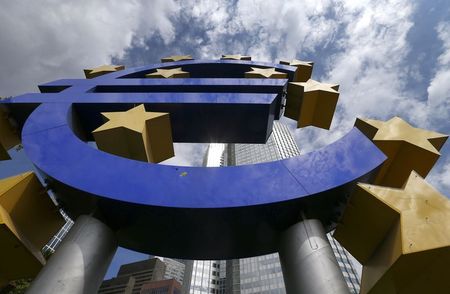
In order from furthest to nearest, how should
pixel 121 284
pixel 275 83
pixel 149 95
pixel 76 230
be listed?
pixel 121 284, pixel 275 83, pixel 149 95, pixel 76 230

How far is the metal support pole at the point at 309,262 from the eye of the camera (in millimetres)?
2432

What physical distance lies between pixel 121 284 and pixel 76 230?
146123 mm

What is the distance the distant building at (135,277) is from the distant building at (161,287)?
22.5 ft

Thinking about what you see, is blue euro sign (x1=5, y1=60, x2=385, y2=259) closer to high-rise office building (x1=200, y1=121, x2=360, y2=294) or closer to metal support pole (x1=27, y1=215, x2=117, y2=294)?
metal support pole (x1=27, y1=215, x2=117, y2=294)

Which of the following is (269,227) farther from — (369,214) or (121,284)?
(121,284)

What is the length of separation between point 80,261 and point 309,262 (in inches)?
83.2

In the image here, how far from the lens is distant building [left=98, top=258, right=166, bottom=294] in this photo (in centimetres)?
12419

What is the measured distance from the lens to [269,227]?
128 inches

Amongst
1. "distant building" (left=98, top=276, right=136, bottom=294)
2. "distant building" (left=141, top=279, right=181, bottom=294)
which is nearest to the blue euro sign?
"distant building" (left=141, top=279, right=181, bottom=294)

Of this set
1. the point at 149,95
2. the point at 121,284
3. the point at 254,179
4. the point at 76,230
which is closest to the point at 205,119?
the point at 149,95

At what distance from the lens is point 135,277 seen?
13625 cm

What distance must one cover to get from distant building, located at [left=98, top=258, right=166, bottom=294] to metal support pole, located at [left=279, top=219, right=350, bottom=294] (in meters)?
137

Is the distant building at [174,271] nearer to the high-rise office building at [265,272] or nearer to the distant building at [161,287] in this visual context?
the distant building at [161,287]

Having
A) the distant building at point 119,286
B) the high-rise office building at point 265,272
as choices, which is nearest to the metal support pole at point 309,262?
the high-rise office building at point 265,272
